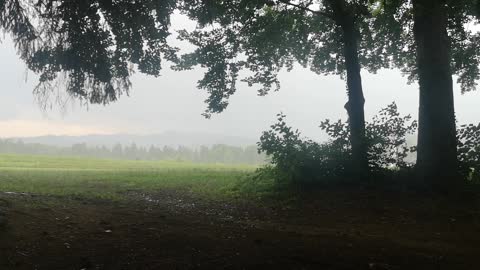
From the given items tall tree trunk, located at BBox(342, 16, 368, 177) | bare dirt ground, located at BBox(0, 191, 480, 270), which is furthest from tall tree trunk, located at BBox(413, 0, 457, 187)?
tall tree trunk, located at BBox(342, 16, 368, 177)

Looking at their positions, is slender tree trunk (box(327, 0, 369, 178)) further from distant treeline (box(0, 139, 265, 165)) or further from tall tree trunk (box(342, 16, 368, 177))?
distant treeline (box(0, 139, 265, 165))

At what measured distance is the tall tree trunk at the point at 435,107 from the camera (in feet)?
34.3

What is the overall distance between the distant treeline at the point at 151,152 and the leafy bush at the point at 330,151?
5972 cm

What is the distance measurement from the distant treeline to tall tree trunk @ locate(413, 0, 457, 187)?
60.9 metres

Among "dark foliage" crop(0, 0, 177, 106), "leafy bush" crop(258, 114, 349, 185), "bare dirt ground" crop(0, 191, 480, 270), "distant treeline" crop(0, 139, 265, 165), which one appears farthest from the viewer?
"distant treeline" crop(0, 139, 265, 165)

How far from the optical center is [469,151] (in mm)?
10828

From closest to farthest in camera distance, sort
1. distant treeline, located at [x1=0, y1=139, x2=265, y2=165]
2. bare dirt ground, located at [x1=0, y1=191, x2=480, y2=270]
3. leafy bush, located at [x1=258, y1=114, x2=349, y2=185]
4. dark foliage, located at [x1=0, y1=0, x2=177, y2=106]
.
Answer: bare dirt ground, located at [x1=0, y1=191, x2=480, y2=270], dark foliage, located at [x1=0, y1=0, x2=177, y2=106], leafy bush, located at [x1=258, y1=114, x2=349, y2=185], distant treeline, located at [x1=0, y1=139, x2=265, y2=165]

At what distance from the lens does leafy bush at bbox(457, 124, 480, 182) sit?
10.4 meters

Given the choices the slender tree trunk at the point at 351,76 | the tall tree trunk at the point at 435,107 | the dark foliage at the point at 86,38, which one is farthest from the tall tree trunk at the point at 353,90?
the dark foliage at the point at 86,38

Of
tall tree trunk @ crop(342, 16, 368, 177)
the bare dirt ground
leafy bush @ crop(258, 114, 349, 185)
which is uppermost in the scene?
tall tree trunk @ crop(342, 16, 368, 177)

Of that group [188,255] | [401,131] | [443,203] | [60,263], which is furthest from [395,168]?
[60,263]

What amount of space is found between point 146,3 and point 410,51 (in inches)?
478

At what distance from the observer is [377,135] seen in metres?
11.5

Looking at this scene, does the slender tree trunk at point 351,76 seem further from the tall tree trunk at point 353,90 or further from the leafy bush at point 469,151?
the leafy bush at point 469,151
